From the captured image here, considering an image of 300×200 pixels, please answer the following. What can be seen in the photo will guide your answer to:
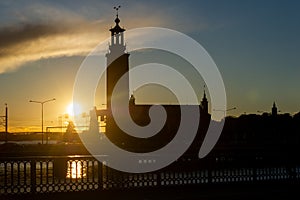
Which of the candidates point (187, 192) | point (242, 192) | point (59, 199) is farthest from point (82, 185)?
point (242, 192)

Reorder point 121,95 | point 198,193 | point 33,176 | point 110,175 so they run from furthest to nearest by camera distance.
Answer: point 121,95, point 198,193, point 110,175, point 33,176

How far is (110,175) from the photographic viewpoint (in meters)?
19.5

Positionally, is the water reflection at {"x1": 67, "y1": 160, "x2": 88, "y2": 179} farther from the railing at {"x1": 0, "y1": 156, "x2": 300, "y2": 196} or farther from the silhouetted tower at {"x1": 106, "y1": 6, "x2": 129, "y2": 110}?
the silhouetted tower at {"x1": 106, "y1": 6, "x2": 129, "y2": 110}

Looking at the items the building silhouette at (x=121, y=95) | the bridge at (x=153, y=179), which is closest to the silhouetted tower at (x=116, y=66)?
the building silhouette at (x=121, y=95)

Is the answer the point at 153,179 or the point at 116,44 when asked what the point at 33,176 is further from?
the point at 116,44

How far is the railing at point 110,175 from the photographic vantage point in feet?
59.7

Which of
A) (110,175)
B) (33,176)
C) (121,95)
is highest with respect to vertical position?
(121,95)

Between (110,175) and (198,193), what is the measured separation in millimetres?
3366

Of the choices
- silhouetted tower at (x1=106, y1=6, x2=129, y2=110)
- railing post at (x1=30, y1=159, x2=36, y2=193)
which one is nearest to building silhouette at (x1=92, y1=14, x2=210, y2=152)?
silhouetted tower at (x1=106, y1=6, x2=129, y2=110)

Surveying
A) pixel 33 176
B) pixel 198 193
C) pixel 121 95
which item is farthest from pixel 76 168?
pixel 121 95

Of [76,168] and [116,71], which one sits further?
[116,71]

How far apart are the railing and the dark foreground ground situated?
0.69 ft

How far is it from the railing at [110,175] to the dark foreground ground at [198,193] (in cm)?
21

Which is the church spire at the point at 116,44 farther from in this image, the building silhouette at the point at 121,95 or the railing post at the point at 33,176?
the railing post at the point at 33,176
